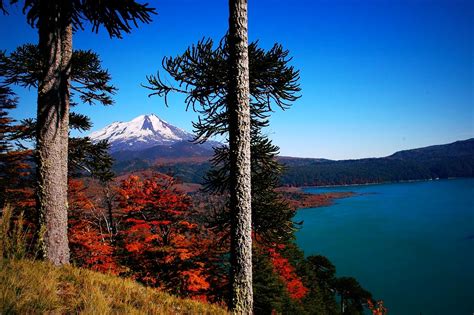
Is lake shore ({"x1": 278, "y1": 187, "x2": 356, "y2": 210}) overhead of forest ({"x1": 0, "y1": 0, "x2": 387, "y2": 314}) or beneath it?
beneath

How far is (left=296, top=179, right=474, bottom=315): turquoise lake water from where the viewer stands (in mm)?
33875

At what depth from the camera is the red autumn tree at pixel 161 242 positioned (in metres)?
11.8

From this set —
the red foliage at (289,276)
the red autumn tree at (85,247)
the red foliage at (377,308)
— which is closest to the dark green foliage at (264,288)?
the red foliage at (289,276)

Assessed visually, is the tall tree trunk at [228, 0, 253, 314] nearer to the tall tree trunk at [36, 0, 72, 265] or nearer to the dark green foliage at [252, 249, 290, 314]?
the tall tree trunk at [36, 0, 72, 265]

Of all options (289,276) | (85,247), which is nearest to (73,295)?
(85,247)

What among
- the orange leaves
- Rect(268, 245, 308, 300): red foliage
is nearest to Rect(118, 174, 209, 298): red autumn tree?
the orange leaves

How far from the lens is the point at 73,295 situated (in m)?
3.46

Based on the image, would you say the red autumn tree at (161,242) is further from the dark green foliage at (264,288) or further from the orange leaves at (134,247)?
the dark green foliage at (264,288)

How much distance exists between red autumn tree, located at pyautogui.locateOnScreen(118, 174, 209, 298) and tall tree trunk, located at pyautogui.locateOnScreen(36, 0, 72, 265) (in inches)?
253

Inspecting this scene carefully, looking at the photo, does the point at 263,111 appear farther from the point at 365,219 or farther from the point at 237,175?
the point at 365,219

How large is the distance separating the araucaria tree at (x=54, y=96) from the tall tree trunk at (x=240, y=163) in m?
1.90

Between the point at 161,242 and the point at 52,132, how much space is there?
28.3 feet

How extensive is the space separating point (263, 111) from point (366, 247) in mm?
61730

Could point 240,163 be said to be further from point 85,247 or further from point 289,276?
point 289,276
